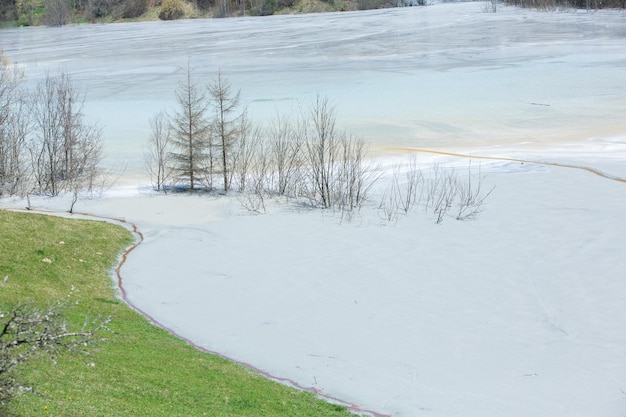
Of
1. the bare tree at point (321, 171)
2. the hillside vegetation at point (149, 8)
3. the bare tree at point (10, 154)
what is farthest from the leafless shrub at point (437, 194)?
the hillside vegetation at point (149, 8)

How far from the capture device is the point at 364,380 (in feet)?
48.4

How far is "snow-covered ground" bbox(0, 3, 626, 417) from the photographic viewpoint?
15188mm

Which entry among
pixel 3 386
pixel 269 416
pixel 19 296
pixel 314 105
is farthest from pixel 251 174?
pixel 3 386

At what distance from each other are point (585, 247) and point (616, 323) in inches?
190

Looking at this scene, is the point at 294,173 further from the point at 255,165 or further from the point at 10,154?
the point at 10,154

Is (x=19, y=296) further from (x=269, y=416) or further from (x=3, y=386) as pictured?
(x=3, y=386)

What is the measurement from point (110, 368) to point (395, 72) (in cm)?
3644

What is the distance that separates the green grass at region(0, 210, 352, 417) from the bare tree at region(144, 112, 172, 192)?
25.2ft

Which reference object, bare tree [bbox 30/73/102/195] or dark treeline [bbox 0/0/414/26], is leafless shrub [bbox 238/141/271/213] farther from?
dark treeline [bbox 0/0/414/26]

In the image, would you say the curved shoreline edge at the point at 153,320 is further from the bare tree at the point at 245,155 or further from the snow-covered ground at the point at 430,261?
the bare tree at the point at 245,155

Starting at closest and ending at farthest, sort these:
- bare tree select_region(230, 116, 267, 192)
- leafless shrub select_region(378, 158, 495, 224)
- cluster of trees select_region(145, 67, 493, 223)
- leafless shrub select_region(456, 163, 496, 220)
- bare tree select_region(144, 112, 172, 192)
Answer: leafless shrub select_region(456, 163, 496, 220) → leafless shrub select_region(378, 158, 495, 224) → cluster of trees select_region(145, 67, 493, 223) → bare tree select_region(144, 112, 172, 192) → bare tree select_region(230, 116, 267, 192)

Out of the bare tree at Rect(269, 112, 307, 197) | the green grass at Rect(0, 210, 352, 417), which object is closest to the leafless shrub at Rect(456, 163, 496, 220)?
the bare tree at Rect(269, 112, 307, 197)

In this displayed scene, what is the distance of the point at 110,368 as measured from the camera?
39.8ft

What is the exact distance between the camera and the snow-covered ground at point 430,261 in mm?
15188
